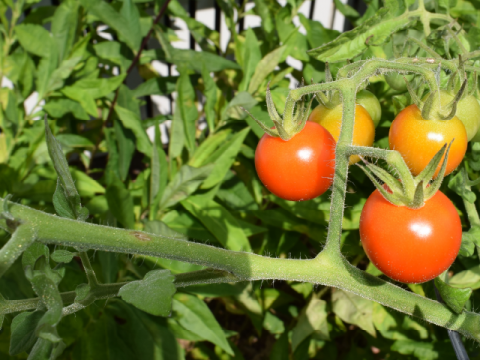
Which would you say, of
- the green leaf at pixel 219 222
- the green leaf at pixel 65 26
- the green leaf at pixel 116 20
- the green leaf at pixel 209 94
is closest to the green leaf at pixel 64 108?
the green leaf at pixel 65 26

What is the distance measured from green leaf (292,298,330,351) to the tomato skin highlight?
21.4 inches

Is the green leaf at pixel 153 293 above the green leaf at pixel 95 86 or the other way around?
above

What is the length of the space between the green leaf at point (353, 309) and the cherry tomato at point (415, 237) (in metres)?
0.50

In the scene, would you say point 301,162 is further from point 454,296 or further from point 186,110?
point 186,110

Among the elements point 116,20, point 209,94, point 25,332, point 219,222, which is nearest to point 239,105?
point 209,94

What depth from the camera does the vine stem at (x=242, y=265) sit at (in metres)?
0.48

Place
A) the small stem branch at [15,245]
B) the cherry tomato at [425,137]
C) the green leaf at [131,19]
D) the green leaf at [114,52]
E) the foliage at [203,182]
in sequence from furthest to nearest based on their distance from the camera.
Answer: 1. the green leaf at [114,52]
2. the green leaf at [131,19]
3. the foliage at [203,182]
4. the cherry tomato at [425,137]
5. the small stem branch at [15,245]

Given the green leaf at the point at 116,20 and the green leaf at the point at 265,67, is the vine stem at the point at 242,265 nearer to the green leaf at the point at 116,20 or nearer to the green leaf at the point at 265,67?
the green leaf at the point at 265,67

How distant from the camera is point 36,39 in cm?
124

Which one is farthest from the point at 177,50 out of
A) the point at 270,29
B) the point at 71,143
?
the point at 71,143

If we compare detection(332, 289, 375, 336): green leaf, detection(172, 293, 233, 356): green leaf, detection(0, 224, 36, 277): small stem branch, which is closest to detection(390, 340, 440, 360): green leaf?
detection(332, 289, 375, 336): green leaf

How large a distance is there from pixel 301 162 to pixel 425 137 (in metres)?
0.19

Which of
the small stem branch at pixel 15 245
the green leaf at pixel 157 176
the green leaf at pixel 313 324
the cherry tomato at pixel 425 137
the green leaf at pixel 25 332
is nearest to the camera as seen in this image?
the small stem branch at pixel 15 245

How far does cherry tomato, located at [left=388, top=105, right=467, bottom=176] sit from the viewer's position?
2.08 ft
